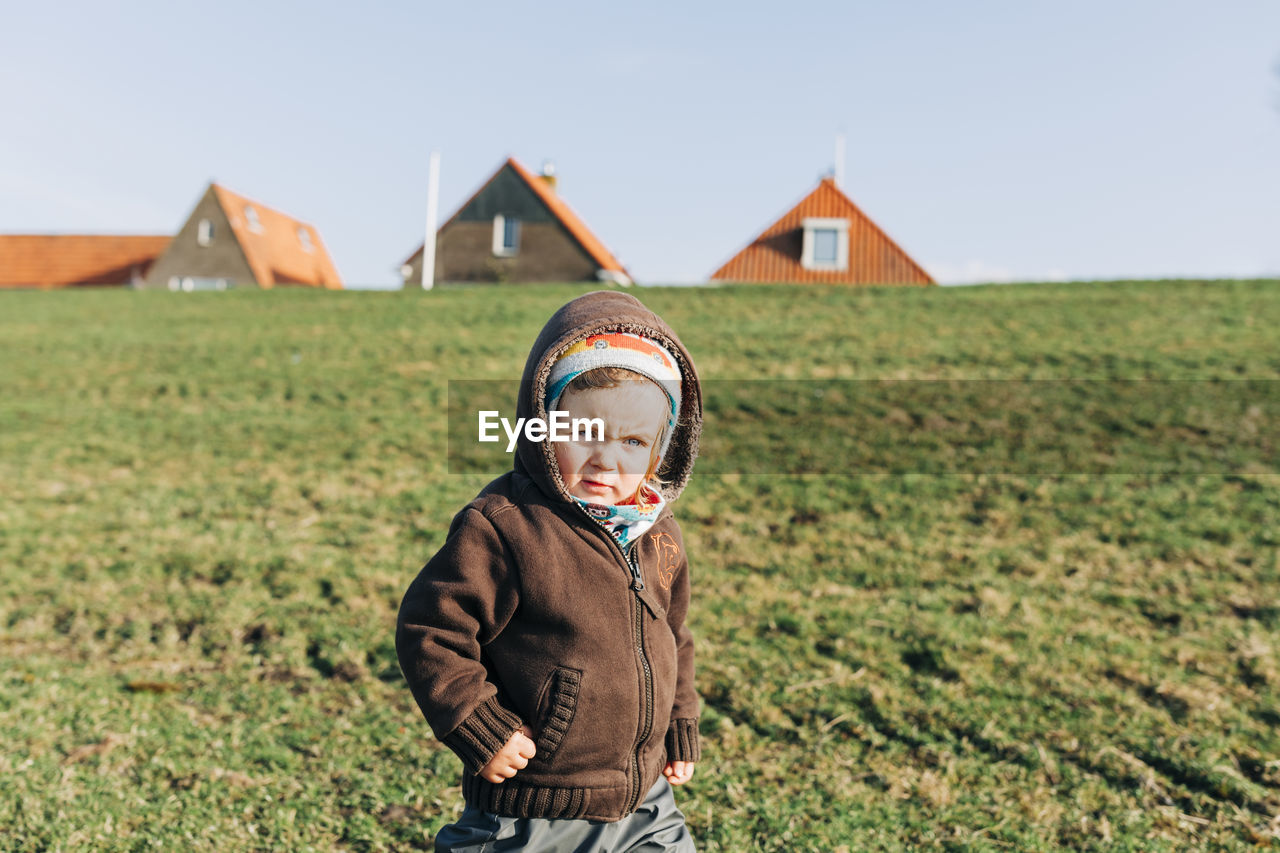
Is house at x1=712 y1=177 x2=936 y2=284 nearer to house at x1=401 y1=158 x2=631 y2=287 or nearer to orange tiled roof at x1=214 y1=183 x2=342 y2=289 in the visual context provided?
house at x1=401 y1=158 x2=631 y2=287

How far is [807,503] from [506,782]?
5001 millimetres

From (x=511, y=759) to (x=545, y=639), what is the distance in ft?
0.76

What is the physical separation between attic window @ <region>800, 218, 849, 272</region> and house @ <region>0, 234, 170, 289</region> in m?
24.0

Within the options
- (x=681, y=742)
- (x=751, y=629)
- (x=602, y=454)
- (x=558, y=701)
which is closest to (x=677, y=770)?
(x=681, y=742)

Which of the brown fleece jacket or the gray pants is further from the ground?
the brown fleece jacket

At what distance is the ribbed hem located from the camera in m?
1.91

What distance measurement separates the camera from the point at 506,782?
192cm

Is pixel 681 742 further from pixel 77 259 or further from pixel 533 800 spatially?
pixel 77 259

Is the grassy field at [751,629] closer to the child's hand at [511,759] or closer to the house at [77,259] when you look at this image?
the child's hand at [511,759]

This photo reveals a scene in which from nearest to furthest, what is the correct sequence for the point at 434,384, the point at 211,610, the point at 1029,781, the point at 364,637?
the point at 1029,781, the point at 364,637, the point at 211,610, the point at 434,384

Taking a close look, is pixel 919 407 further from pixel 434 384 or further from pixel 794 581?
pixel 434 384

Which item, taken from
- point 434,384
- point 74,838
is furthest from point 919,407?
point 74,838

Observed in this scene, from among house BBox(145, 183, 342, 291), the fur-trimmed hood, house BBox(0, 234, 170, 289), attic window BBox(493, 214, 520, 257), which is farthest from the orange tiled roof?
the fur-trimmed hood

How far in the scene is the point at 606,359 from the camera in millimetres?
1915
